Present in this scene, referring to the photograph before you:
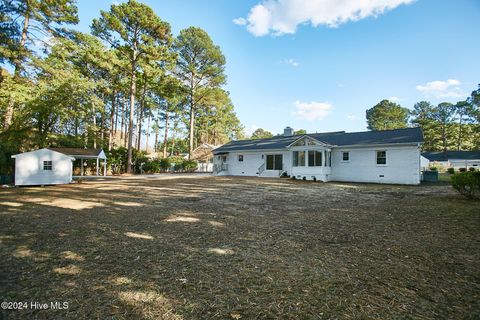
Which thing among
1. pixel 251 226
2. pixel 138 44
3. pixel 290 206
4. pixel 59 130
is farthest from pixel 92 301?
pixel 59 130

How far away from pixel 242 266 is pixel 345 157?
18.7 m

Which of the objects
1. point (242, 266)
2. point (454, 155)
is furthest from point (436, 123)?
point (242, 266)

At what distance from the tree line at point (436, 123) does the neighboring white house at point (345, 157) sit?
37.6m

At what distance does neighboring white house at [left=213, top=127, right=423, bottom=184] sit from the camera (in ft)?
55.2

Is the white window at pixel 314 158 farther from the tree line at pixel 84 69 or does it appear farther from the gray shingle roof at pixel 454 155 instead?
the gray shingle roof at pixel 454 155

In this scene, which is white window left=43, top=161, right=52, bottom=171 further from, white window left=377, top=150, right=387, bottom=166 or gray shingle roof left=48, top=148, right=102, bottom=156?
white window left=377, top=150, right=387, bottom=166

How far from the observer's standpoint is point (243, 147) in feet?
84.4

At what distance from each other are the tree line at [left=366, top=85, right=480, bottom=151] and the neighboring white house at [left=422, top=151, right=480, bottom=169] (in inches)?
227

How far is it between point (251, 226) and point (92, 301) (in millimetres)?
3612

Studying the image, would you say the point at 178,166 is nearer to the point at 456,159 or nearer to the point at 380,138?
the point at 380,138

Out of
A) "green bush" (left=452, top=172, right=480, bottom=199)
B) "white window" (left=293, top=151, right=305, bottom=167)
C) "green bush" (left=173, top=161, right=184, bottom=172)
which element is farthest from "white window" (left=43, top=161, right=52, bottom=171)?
"green bush" (left=452, top=172, right=480, bottom=199)

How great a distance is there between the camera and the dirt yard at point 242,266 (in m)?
2.38

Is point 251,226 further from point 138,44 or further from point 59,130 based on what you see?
point 59,130

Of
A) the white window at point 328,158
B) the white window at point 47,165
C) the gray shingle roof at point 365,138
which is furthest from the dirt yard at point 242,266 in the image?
the white window at point 328,158
